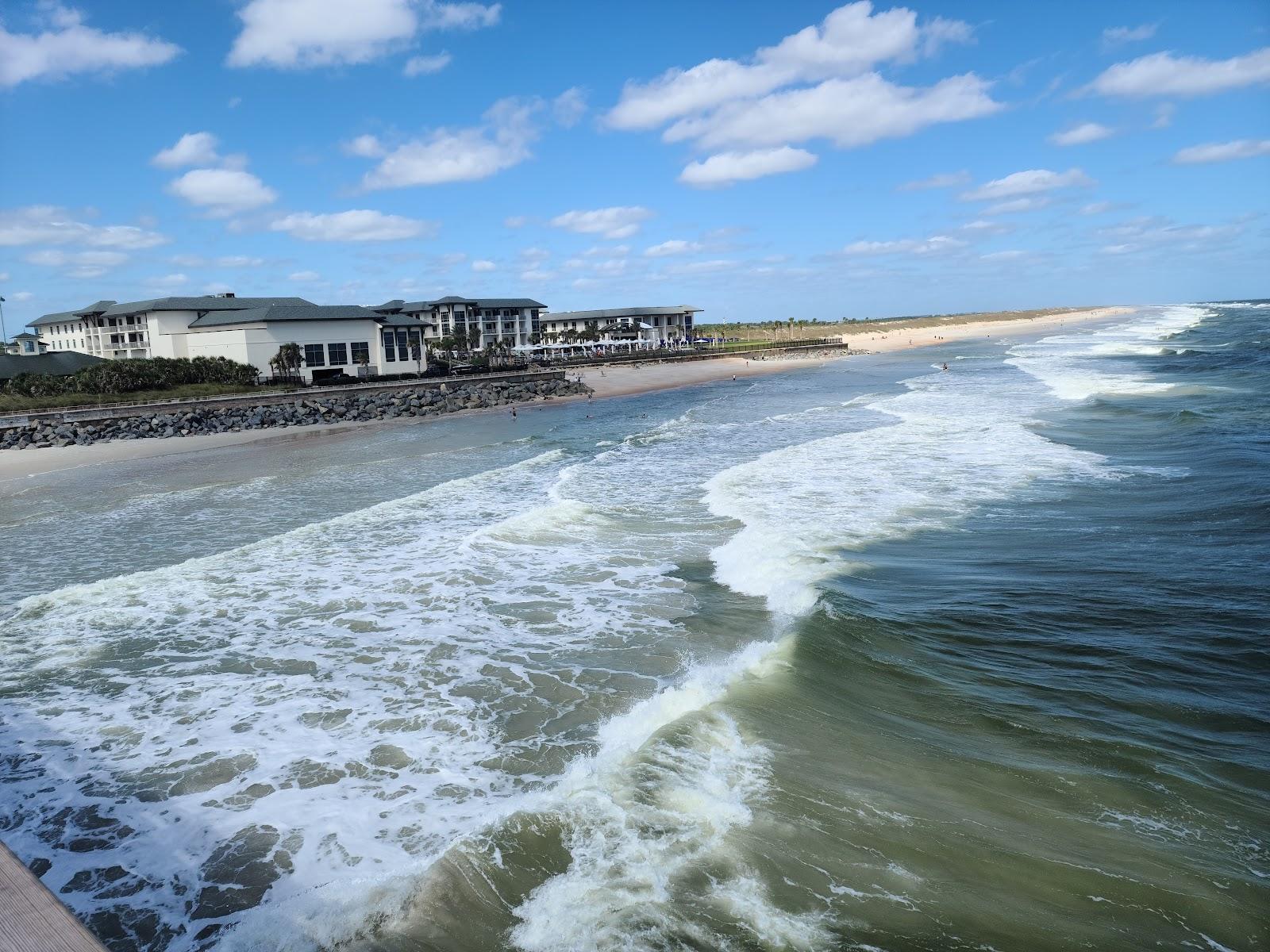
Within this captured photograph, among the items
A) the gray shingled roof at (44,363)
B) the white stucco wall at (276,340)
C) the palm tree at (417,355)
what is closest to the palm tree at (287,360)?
the white stucco wall at (276,340)

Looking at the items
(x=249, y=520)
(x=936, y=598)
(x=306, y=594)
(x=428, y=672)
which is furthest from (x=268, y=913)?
(x=249, y=520)

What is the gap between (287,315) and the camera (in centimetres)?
5003

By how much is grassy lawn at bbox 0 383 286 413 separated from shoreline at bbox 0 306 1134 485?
27.7 ft

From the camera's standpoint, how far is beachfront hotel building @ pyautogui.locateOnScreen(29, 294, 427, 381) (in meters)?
50.2

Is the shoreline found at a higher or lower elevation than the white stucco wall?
lower

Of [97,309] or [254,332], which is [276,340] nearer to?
[254,332]

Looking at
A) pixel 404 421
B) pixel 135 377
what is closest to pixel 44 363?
pixel 135 377

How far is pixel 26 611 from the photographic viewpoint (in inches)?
426

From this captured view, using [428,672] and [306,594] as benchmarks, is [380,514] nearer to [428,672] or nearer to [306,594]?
[306,594]

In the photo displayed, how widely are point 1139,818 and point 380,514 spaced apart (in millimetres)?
14242

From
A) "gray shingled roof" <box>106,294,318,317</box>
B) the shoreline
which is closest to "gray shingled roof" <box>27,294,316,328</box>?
"gray shingled roof" <box>106,294,318,317</box>

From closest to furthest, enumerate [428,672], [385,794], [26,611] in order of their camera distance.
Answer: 1. [385,794]
2. [428,672]
3. [26,611]

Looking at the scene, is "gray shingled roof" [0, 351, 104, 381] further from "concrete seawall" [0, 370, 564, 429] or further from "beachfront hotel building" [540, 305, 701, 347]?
"beachfront hotel building" [540, 305, 701, 347]

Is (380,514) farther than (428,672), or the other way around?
(380,514)
